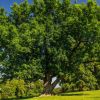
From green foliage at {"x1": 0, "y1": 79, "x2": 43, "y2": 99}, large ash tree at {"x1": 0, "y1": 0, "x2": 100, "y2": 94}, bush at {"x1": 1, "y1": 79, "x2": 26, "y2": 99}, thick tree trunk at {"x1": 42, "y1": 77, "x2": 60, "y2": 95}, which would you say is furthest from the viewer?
green foliage at {"x1": 0, "y1": 79, "x2": 43, "y2": 99}

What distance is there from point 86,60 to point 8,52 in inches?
433

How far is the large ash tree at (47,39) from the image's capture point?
46.6 metres

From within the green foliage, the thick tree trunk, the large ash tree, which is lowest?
the thick tree trunk

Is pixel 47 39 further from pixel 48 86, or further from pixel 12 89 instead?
pixel 12 89

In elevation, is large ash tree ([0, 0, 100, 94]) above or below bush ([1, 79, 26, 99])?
above

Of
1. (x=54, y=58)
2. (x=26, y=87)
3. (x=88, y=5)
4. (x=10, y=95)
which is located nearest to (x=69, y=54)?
(x=54, y=58)

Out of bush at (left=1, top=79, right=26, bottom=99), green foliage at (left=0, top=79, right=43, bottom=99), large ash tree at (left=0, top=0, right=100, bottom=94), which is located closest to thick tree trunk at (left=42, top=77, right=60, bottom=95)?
large ash tree at (left=0, top=0, right=100, bottom=94)

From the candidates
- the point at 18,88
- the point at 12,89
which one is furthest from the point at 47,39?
the point at 12,89

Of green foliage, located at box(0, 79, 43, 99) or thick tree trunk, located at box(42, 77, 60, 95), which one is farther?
green foliage, located at box(0, 79, 43, 99)

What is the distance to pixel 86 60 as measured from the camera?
50.9m

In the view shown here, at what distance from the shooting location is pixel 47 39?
4703 centimetres

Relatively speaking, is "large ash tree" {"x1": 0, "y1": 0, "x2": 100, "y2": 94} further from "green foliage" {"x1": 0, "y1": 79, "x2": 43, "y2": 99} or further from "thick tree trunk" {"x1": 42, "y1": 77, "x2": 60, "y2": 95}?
"green foliage" {"x1": 0, "y1": 79, "x2": 43, "y2": 99}

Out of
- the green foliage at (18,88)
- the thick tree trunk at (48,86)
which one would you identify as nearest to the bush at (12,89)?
the green foliage at (18,88)

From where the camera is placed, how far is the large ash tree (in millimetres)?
46562
